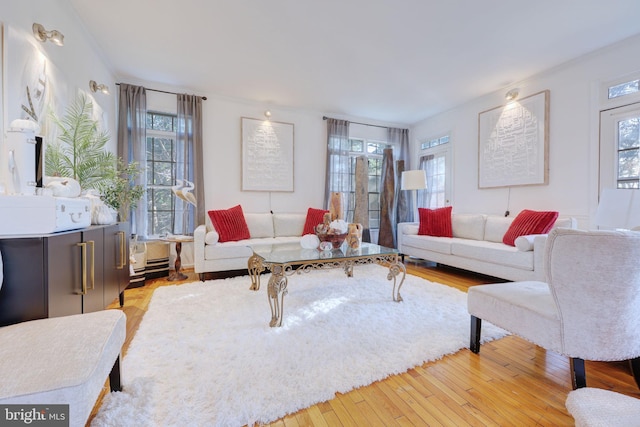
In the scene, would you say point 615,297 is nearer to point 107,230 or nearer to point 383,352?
point 383,352

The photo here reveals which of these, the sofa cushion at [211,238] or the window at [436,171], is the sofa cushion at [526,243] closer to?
the window at [436,171]

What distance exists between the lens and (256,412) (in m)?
1.20

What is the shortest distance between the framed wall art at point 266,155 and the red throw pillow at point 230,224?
0.66 meters

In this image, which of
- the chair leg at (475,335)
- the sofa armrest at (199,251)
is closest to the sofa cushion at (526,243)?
the chair leg at (475,335)

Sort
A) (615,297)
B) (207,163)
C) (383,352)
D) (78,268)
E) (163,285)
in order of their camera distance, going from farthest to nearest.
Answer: (207,163)
(163,285)
(383,352)
(78,268)
(615,297)

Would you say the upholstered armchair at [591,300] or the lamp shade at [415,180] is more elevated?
the lamp shade at [415,180]

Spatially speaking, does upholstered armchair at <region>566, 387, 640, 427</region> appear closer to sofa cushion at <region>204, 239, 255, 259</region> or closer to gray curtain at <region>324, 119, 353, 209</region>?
sofa cushion at <region>204, 239, 255, 259</region>

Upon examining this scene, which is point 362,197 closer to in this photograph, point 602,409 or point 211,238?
point 211,238

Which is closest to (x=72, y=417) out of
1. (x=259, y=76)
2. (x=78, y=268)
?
(x=78, y=268)

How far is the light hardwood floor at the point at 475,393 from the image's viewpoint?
120 cm

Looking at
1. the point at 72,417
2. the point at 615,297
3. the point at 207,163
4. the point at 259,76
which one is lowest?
the point at 72,417

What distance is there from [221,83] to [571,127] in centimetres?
461

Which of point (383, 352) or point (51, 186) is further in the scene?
point (383, 352)

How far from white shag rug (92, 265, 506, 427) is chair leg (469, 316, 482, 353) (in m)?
0.08
